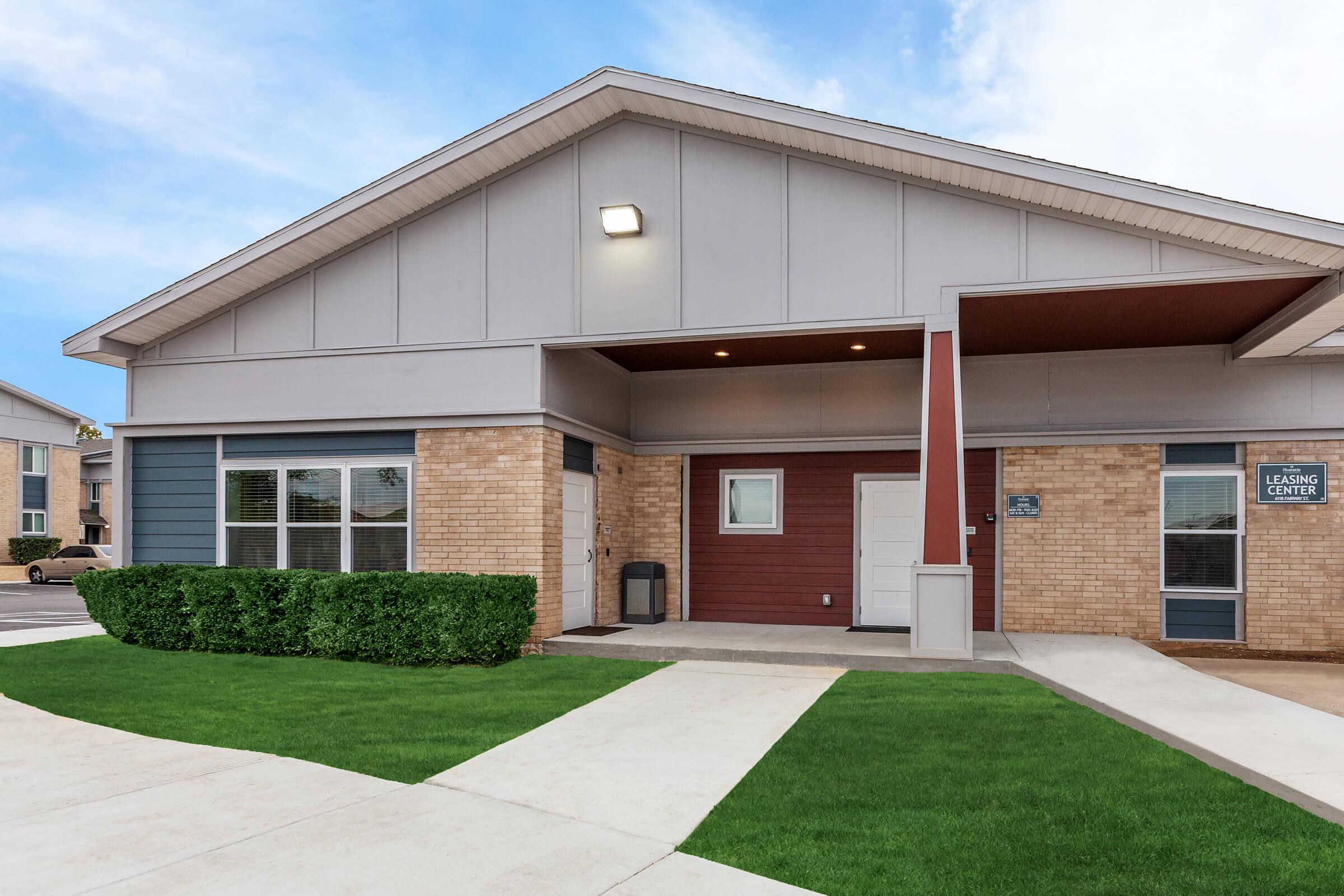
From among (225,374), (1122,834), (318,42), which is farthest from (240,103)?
(1122,834)

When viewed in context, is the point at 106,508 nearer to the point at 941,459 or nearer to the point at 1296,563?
the point at 941,459

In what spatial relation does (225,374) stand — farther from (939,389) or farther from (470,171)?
(939,389)

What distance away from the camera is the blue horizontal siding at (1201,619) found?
40.2ft

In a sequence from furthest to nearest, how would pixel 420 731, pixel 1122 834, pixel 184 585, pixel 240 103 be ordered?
pixel 240 103 < pixel 184 585 < pixel 420 731 < pixel 1122 834

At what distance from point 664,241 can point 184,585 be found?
6781 mm

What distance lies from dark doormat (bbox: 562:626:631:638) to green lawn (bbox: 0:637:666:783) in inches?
39.9

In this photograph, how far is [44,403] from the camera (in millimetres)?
35375

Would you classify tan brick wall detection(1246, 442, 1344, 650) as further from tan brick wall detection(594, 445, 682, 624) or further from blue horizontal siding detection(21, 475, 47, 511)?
blue horizontal siding detection(21, 475, 47, 511)

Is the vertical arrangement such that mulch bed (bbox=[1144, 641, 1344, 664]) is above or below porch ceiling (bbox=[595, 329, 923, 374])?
below

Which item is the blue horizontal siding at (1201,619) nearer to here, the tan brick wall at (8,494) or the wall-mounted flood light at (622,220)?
the wall-mounted flood light at (622,220)

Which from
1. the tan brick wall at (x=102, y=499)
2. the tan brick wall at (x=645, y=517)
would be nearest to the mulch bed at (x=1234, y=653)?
the tan brick wall at (x=645, y=517)

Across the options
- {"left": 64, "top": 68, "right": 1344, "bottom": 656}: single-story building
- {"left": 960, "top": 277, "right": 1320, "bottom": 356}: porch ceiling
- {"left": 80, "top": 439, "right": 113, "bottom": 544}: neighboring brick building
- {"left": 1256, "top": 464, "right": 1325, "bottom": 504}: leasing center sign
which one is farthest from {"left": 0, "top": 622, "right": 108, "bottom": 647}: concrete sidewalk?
{"left": 80, "top": 439, "right": 113, "bottom": 544}: neighboring brick building

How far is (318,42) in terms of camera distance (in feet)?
184

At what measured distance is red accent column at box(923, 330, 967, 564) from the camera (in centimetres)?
995
